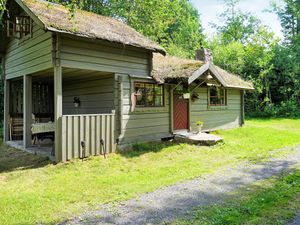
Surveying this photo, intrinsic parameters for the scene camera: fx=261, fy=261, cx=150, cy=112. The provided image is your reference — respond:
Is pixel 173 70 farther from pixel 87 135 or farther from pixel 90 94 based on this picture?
pixel 87 135

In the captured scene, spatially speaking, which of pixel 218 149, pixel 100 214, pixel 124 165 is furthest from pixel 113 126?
pixel 100 214

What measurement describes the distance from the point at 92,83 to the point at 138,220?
7.89 metres

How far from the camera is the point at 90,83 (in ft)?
36.7

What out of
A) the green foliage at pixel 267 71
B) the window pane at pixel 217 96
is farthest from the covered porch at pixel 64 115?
the green foliage at pixel 267 71

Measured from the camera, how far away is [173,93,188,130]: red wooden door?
12.1 m

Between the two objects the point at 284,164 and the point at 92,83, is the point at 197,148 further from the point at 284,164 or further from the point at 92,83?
the point at 92,83

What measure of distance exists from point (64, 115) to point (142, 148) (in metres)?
3.20

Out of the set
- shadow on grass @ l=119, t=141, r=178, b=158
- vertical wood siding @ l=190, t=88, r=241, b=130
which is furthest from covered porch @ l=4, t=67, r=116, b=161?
vertical wood siding @ l=190, t=88, r=241, b=130

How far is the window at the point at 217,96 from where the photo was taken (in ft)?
47.0

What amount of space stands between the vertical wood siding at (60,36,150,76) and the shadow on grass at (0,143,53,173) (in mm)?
3125

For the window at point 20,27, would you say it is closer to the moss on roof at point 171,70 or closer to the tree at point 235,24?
the moss on roof at point 171,70

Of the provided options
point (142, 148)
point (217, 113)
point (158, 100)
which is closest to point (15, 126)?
point (142, 148)

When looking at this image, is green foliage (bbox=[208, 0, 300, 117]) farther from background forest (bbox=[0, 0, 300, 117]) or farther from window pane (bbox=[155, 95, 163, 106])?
window pane (bbox=[155, 95, 163, 106])

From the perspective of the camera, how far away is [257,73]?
23984mm
